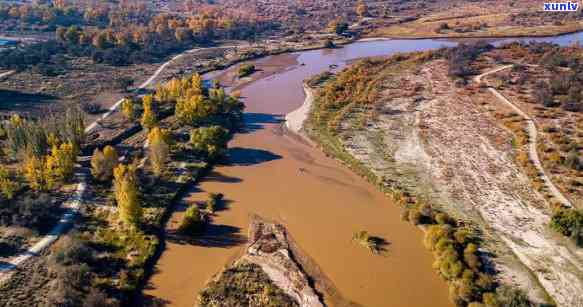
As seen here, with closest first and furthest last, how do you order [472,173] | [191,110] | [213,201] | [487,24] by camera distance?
[213,201] < [472,173] < [191,110] < [487,24]

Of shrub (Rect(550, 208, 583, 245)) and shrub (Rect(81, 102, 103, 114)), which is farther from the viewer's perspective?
shrub (Rect(81, 102, 103, 114))

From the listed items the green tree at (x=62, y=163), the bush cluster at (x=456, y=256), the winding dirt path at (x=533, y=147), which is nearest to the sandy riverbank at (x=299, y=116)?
the bush cluster at (x=456, y=256)

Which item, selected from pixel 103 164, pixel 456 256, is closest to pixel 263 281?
pixel 456 256

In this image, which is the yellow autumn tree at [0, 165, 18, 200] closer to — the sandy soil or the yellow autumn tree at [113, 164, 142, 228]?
the yellow autumn tree at [113, 164, 142, 228]

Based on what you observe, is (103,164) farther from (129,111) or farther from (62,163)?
(129,111)

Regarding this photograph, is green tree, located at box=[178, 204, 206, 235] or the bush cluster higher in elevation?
green tree, located at box=[178, 204, 206, 235]

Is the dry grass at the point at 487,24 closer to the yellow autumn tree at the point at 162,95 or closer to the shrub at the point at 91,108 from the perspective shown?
the yellow autumn tree at the point at 162,95

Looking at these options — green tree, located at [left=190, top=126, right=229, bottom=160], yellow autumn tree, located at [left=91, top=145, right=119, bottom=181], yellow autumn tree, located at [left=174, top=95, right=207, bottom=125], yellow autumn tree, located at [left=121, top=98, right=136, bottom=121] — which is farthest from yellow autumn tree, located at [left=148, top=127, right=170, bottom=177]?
yellow autumn tree, located at [left=121, top=98, right=136, bottom=121]

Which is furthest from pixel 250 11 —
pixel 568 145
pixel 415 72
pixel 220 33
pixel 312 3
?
pixel 568 145

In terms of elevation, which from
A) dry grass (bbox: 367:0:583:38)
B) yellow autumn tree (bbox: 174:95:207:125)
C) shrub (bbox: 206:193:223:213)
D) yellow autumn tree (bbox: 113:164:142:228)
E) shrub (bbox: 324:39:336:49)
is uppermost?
dry grass (bbox: 367:0:583:38)
